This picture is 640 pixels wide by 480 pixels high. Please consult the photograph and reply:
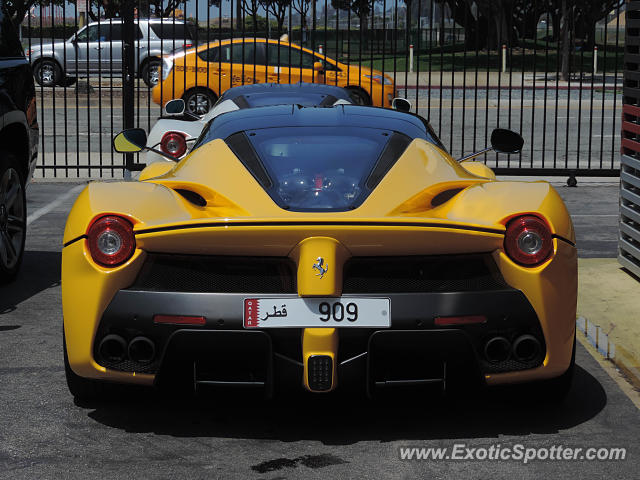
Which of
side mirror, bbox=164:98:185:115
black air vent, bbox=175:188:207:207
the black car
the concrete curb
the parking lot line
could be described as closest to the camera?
black air vent, bbox=175:188:207:207

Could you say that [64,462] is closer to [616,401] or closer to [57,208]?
[616,401]

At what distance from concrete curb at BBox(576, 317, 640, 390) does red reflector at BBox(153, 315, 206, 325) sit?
215 cm

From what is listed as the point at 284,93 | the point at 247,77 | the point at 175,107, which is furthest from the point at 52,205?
the point at 247,77

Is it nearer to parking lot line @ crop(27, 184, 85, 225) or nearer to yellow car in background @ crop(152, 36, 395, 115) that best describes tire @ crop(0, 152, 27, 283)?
parking lot line @ crop(27, 184, 85, 225)

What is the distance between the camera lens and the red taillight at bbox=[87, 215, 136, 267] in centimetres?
465

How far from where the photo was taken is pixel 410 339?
14.8 feet

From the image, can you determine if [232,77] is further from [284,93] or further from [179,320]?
[179,320]

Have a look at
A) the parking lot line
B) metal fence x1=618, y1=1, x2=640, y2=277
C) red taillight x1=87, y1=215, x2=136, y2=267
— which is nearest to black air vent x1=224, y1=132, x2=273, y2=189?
red taillight x1=87, y1=215, x2=136, y2=267

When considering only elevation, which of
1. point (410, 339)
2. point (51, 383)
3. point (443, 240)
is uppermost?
point (443, 240)

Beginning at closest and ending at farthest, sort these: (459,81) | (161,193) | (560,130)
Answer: (161,193) → (560,130) → (459,81)

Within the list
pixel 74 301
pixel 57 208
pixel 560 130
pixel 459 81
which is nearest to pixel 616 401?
pixel 74 301

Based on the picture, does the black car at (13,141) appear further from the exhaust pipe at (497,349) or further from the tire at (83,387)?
the exhaust pipe at (497,349)

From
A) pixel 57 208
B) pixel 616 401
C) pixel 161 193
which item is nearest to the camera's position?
pixel 161 193

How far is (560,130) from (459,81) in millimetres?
16023
